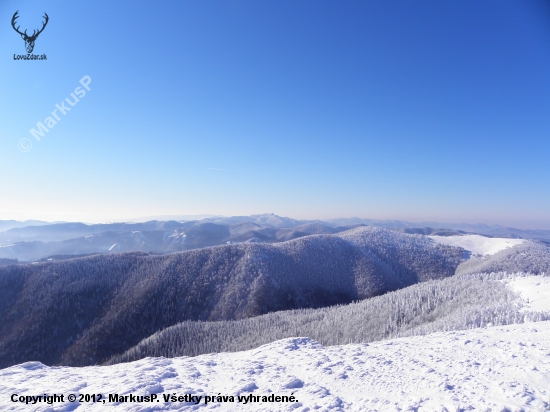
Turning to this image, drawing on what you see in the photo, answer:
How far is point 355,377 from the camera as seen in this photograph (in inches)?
564

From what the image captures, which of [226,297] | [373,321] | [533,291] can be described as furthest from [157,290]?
[533,291]

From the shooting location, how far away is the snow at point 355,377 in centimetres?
1146

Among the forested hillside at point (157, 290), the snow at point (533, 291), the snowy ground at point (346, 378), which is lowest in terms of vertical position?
the forested hillside at point (157, 290)

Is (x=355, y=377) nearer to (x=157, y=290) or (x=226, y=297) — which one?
(x=226, y=297)

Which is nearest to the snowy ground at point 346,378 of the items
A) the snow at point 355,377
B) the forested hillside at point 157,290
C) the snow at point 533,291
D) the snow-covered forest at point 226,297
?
the snow at point 355,377

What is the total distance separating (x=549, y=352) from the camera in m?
15.3

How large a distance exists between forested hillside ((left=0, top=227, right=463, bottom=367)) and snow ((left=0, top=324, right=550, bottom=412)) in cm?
10813

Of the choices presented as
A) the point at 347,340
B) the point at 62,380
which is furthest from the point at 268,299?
the point at 62,380

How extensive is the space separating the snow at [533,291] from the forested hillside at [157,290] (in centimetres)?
9681

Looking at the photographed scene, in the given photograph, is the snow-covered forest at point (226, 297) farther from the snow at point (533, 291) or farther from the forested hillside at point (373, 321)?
the snow at point (533, 291)

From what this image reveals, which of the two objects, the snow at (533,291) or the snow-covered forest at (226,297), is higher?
the snow at (533,291)

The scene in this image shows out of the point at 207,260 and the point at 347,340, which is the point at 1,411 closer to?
the point at 347,340

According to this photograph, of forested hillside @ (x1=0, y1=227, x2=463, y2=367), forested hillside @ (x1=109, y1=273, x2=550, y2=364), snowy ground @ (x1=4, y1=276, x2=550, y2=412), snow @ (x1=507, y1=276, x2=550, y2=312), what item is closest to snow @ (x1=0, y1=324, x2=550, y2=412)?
Answer: snowy ground @ (x1=4, y1=276, x2=550, y2=412)

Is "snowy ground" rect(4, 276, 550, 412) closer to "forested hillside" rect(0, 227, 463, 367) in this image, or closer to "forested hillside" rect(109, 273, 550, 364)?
"forested hillside" rect(109, 273, 550, 364)
